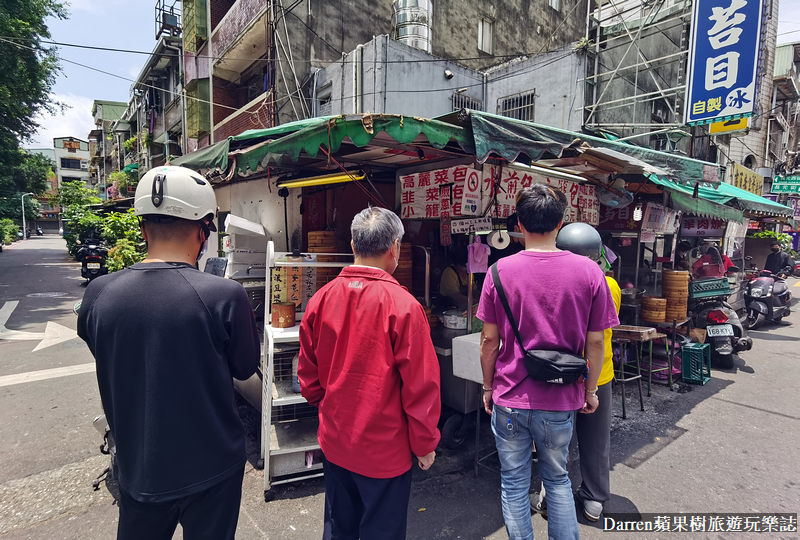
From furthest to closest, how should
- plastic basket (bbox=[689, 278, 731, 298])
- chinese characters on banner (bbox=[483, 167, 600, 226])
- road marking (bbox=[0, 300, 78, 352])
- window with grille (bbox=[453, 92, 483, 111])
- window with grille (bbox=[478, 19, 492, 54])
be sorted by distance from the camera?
window with grille (bbox=[478, 19, 492, 54]), window with grille (bbox=[453, 92, 483, 111]), road marking (bbox=[0, 300, 78, 352]), plastic basket (bbox=[689, 278, 731, 298]), chinese characters on banner (bbox=[483, 167, 600, 226])

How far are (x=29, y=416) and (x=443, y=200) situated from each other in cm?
520

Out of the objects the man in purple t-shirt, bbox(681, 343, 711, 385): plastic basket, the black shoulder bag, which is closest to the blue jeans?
the man in purple t-shirt

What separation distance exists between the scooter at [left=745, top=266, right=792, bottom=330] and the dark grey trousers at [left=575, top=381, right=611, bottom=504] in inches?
371

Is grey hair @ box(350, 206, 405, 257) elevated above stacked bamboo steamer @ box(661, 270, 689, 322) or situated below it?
above

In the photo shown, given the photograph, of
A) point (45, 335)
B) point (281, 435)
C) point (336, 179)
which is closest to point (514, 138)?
point (336, 179)

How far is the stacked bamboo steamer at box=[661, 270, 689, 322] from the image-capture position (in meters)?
6.24

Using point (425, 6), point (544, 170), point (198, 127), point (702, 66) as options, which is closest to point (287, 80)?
point (425, 6)

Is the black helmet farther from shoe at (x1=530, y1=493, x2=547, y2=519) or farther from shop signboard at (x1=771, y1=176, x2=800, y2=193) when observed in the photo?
shop signboard at (x1=771, y1=176, x2=800, y2=193)

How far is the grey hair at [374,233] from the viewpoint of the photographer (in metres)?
1.96

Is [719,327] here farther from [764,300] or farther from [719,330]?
[764,300]

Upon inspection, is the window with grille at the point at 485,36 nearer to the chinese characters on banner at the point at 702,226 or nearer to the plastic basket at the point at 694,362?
the chinese characters on banner at the point at 702,226

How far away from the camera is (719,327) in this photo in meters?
6.72

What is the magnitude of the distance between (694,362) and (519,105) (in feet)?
28.6

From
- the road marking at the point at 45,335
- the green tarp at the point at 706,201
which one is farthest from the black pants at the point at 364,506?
the road marking at the point at 45,335
